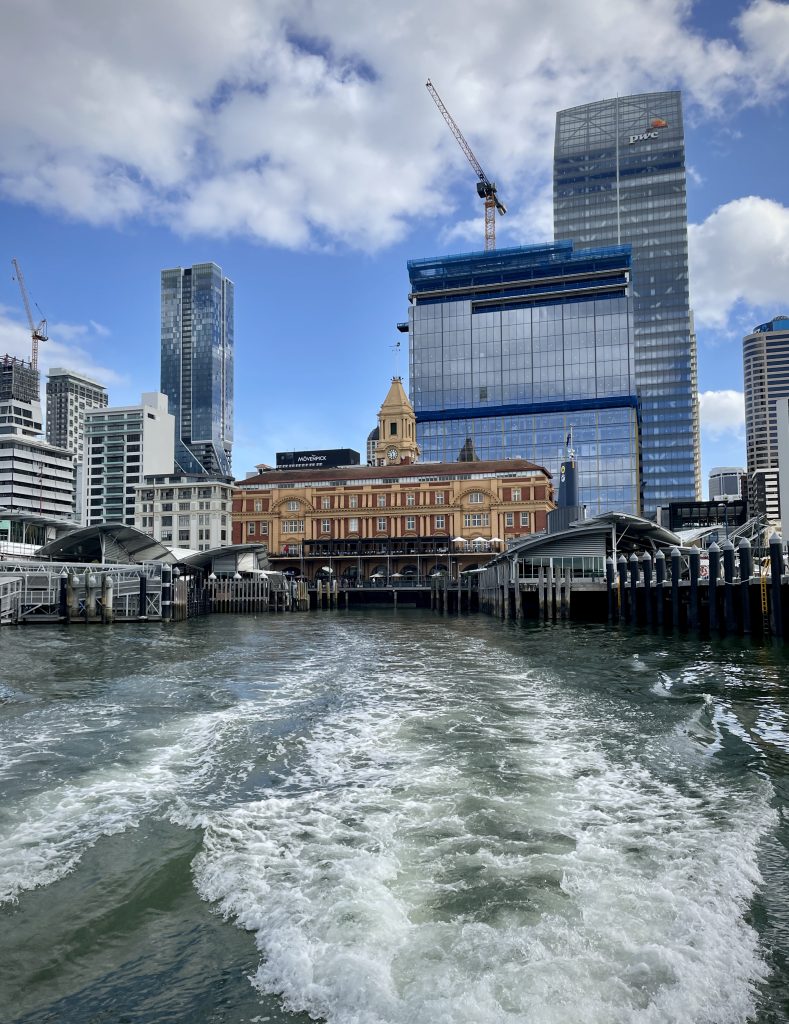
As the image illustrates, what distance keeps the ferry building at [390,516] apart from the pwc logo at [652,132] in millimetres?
143366

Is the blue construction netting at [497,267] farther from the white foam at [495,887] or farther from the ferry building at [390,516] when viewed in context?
the white foam at [495,887]

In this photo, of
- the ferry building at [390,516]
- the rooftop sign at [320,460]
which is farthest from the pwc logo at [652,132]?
the ferry building at [390,516]

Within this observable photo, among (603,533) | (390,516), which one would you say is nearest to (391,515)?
(390,516)

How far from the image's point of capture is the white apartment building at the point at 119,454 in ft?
533

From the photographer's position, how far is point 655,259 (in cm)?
19025

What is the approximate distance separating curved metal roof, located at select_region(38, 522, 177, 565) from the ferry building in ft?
92.9

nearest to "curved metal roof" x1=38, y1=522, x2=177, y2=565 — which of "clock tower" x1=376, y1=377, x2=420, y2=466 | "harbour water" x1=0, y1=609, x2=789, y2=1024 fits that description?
"harbour water" x1=0, y1=609, x2=789, y2=1024

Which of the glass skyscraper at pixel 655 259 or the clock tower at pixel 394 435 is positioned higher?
the glass skyscraper at pixel 655 259

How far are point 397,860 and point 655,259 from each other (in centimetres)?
20656

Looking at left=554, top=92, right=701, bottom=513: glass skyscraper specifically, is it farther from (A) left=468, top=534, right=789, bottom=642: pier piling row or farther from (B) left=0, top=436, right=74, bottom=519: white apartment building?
(B) left=0, top=436, right=74, bottom=519: white apartment building

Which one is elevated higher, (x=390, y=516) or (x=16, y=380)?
(x=16, y=380)

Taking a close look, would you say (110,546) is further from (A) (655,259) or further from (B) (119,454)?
(A) (655,259)

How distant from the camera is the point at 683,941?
6578 mm

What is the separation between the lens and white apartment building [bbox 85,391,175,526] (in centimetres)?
16238
